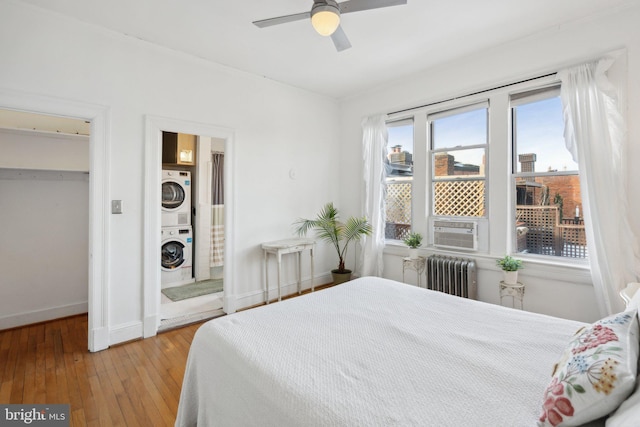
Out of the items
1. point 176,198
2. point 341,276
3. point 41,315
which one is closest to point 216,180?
point 176,198

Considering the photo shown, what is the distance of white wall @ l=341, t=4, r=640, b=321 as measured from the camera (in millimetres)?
2393

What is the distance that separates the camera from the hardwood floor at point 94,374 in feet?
6.15

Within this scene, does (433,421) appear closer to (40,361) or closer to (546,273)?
(546,273)

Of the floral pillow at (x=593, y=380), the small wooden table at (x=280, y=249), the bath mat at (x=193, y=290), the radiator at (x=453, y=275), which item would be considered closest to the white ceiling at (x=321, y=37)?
the small wooden table at (x=280, y=249)

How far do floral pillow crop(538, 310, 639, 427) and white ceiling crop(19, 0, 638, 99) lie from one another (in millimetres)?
2488

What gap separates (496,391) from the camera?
3.38 ft

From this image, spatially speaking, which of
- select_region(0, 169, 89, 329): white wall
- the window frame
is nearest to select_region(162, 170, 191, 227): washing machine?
select_region(0, 169, 89, 329): white wall

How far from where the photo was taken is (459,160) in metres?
3.48

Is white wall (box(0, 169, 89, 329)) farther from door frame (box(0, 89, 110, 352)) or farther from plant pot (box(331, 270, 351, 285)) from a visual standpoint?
plant pot (box(331, 270, 351, 285))

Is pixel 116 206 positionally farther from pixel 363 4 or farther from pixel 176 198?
pixel 363 4

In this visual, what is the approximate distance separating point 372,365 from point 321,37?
2.83 metres

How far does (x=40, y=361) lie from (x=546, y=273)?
174 inches

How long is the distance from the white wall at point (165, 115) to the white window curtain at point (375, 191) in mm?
679

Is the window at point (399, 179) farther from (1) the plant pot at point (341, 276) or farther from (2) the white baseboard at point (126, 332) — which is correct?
(2) the white baseboard at point (126, 332)
